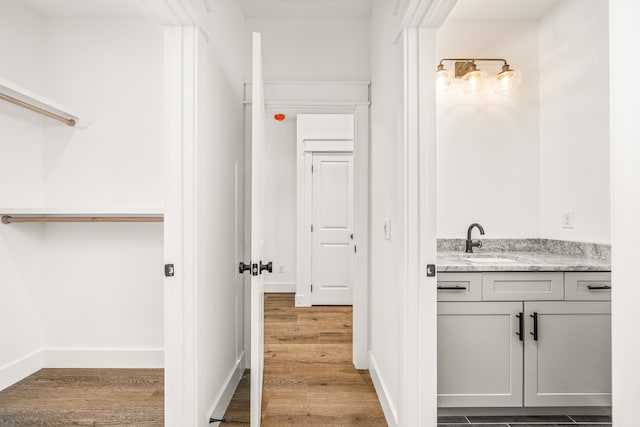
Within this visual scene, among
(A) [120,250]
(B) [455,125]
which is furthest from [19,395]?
(B) [455,125]

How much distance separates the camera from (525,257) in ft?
7.76

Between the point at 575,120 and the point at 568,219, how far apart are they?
0.67 m

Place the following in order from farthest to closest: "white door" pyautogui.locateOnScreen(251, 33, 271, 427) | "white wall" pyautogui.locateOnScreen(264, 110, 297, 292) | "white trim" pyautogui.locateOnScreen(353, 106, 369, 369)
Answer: "white wall" pyautogui.locateOnScreen(264, 110, 297, 292) → "white trim" pyautogui.locateOnScreen(353, 106, 369, 369) → "white door" pyautogui.locateOnScreen(251, 33, 271, 427)

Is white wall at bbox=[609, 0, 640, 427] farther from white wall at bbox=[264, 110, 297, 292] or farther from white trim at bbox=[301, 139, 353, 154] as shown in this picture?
white wall at bbox=[264, 110, 297, 292]

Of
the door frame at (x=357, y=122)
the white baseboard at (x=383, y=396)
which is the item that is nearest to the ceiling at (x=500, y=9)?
the door frame at (x=357, y=122)

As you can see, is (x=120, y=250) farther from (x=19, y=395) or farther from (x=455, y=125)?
(x=455, y=125)

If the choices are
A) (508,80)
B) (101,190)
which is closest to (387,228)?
(508,80)

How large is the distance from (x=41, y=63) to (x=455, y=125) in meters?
3.12

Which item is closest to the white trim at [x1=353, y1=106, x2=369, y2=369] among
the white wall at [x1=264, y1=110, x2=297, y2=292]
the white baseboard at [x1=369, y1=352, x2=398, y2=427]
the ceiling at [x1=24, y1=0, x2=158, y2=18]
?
the white baseboard at [x1=369, y1=352, x2=398, y2=427]

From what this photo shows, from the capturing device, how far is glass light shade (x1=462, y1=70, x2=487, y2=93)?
8.43ft

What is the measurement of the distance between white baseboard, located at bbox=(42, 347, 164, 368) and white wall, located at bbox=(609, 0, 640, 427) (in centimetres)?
277

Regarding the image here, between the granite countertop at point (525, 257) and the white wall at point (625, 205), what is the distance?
1445 mm

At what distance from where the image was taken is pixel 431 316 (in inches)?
59.2

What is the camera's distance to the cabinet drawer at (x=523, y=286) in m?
2.01
